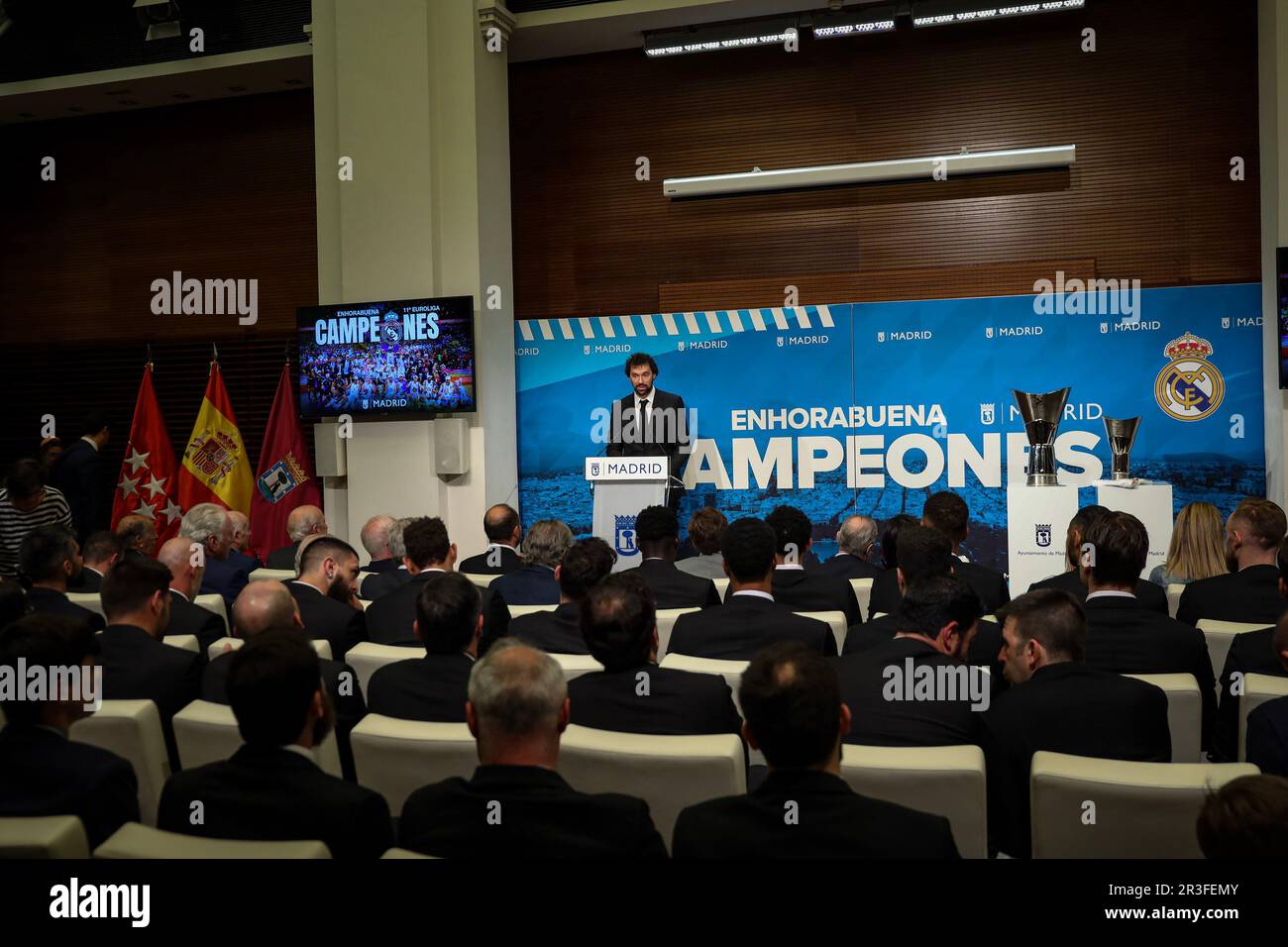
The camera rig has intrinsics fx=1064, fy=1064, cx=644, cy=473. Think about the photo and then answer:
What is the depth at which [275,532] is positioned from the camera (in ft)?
27.9

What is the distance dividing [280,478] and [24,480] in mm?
2396

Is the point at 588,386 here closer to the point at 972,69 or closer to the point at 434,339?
the point at 434,339

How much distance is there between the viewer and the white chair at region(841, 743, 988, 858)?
219cm

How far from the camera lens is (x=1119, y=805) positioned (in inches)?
80.7

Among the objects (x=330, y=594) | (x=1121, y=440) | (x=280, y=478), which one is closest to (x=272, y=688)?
(x=330, y=594)

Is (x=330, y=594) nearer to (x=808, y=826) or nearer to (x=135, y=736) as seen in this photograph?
(x=135, y=736)

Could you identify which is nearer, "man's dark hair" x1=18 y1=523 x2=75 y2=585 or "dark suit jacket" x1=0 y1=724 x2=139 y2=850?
"dark suit jacket" x1=0 y1=724 x2=139 y2=850

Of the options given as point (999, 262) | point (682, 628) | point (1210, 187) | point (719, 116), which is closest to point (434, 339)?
point (719, 116)

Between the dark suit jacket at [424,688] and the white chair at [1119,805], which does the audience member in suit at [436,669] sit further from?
the white chair at [1119,805]

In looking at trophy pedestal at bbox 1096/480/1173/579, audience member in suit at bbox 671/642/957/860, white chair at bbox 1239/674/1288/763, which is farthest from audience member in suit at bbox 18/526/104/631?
trophy pedestal at bbox 1096/480/1173/579

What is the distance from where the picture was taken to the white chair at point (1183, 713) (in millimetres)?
2682

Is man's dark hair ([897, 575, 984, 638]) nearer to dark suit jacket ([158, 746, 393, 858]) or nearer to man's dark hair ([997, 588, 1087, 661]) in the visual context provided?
man's dark hair ([997, 588, 1087, 661])

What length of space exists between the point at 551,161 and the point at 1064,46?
13.1 ft

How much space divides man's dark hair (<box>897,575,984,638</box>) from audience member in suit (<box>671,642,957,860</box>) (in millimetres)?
992
